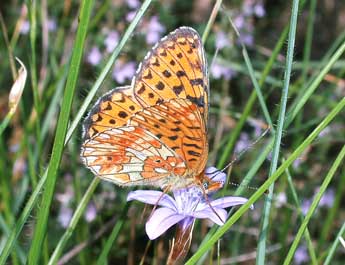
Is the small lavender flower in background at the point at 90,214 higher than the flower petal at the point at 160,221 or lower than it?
higher

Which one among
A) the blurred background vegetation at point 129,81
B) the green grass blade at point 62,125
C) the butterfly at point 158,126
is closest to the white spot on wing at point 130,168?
the butterfly at point 158,126

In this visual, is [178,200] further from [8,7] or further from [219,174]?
[8,7]

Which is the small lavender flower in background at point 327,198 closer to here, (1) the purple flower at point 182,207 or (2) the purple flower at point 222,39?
(2) the purple flower at point 222,39

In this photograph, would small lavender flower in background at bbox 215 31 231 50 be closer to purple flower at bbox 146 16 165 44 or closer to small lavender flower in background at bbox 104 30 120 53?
purple flower at bbox 146 16 165 44

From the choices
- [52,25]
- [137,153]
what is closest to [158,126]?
[137,153]

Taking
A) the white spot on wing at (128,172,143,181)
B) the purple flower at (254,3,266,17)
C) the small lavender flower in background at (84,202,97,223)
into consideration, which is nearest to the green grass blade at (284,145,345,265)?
the white spot on wing at (128,172,143,181)

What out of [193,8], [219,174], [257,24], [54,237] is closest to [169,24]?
[193,8]
